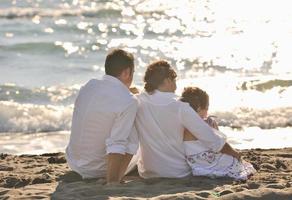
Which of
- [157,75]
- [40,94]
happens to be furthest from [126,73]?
[40,94]

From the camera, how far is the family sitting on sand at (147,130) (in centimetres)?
639

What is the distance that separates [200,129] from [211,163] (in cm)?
37

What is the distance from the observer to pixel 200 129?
252 inches

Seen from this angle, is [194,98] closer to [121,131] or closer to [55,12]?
[121,131]

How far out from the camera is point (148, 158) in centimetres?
662

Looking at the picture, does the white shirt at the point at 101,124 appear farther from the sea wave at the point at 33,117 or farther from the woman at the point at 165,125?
the sea wave at the point at 33,117

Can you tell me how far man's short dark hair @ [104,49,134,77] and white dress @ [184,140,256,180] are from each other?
2.61ft

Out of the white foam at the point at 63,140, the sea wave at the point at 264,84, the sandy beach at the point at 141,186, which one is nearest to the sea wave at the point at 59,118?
the white foam at the point at 63,140

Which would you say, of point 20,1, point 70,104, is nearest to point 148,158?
point 70,104

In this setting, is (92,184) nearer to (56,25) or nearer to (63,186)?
(63,186)

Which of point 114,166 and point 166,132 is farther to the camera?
point 166,132

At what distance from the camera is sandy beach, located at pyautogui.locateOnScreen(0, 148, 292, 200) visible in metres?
5.82

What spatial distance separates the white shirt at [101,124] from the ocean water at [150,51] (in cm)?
457

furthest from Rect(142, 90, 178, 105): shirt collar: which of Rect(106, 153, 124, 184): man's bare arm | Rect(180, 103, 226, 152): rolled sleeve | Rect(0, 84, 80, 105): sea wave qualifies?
Rect(0, 84, 80, 105): sea wave
